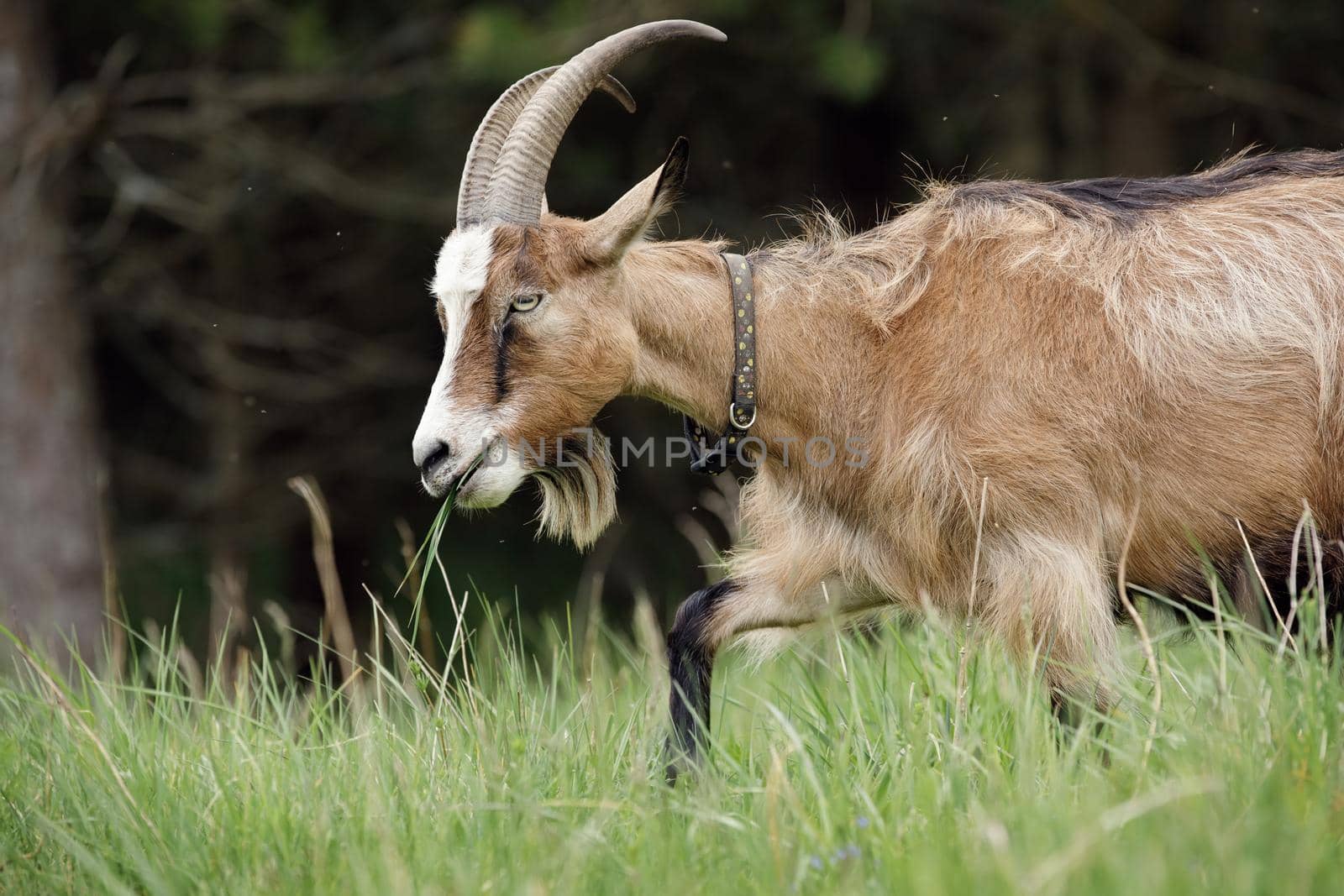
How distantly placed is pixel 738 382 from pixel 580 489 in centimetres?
63

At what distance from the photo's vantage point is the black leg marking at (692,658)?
153 inches

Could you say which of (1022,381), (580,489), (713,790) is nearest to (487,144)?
(580,489)

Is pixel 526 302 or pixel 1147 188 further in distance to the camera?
pixel 1147 188

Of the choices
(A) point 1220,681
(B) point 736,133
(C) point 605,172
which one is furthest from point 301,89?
(A) point 1220,681

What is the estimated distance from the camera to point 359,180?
32.6ft

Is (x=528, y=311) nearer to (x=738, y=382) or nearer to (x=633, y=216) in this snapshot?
(x=633, y=216)

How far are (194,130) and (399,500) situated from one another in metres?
4.32

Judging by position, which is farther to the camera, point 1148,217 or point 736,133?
point 736,133

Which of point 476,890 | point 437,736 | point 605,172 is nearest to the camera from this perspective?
point 476,890

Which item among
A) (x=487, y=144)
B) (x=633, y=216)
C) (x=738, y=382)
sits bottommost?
(x=738, y=382)

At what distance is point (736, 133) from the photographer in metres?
10.2

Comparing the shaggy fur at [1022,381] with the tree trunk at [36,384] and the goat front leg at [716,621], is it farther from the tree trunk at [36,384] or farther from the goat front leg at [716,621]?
the tree trunk at [36,384]

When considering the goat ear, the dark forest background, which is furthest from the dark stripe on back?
the dark forest background

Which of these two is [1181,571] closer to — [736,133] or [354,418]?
[736,133]
